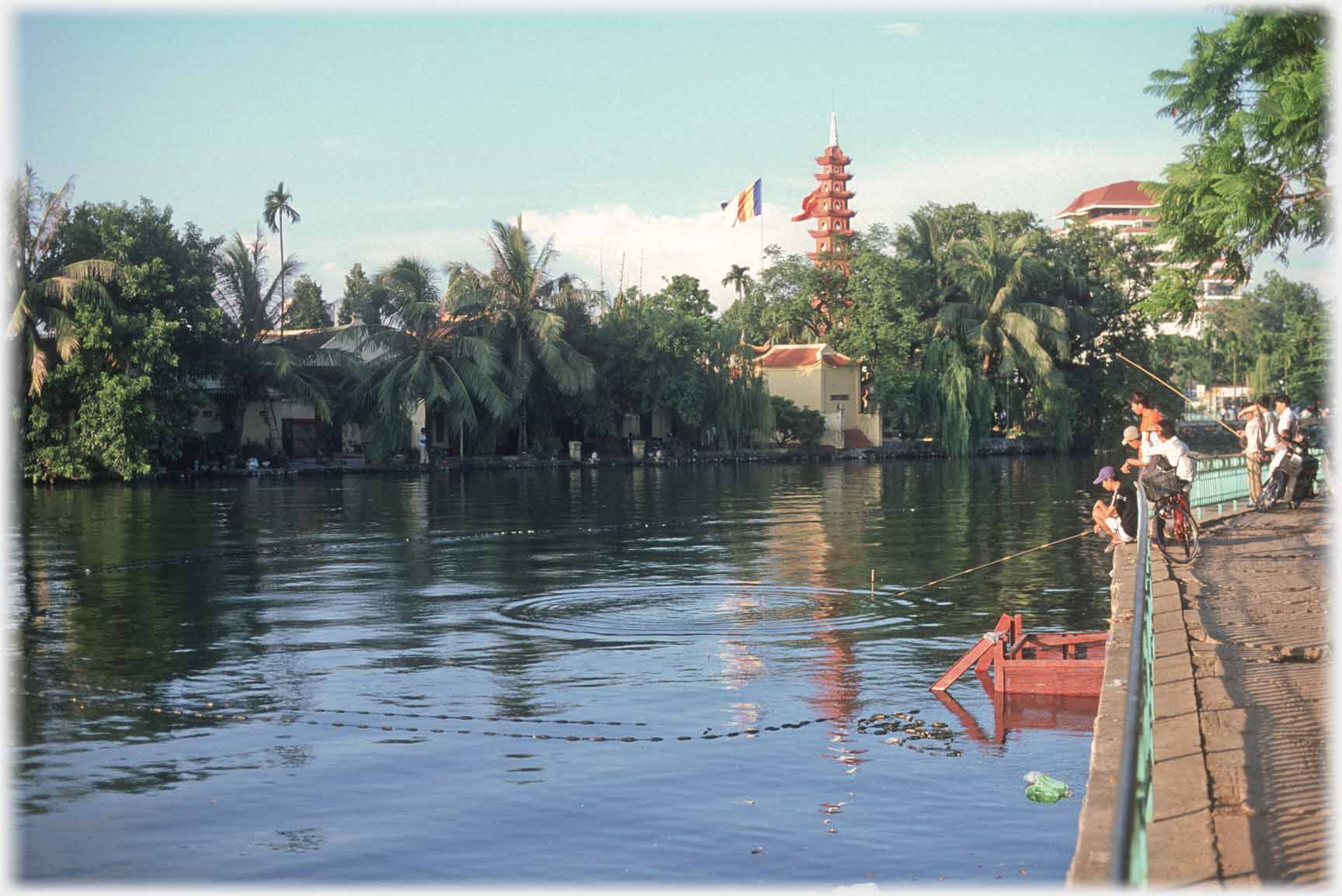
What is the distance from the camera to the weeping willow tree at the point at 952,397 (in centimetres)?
6625

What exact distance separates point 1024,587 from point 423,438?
39.2 metres

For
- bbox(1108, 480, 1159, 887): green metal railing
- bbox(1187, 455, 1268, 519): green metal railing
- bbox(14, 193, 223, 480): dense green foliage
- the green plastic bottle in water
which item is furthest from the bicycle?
bbox(14, 193, 223, 480): dense green foliage

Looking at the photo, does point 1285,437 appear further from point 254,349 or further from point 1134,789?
point 254,349

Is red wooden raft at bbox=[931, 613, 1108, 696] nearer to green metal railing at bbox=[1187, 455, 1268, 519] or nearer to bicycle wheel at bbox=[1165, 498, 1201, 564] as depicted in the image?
bicycle wheel at bbox=[1165, 498, 1201, 564]

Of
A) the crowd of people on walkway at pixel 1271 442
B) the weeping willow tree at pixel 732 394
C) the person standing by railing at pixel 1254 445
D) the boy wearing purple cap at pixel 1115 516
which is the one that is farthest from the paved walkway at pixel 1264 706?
the weeping willow tree at pixel 732 394

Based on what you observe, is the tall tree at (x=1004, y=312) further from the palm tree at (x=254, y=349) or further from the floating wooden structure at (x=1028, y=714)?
the floating wooden structure at (x=1028, y=714)

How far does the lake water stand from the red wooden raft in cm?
22

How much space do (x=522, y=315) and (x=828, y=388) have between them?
17418 mm

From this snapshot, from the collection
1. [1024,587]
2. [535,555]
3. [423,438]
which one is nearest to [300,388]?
[423,438]

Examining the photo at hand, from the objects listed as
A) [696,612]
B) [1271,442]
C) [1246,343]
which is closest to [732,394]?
[1271,442]

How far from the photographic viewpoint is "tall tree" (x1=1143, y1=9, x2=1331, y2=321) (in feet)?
48.6

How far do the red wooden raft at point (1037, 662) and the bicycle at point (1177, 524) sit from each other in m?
3.41

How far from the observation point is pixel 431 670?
13.5m

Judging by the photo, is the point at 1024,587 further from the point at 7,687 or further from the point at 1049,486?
the point at 1049,486
